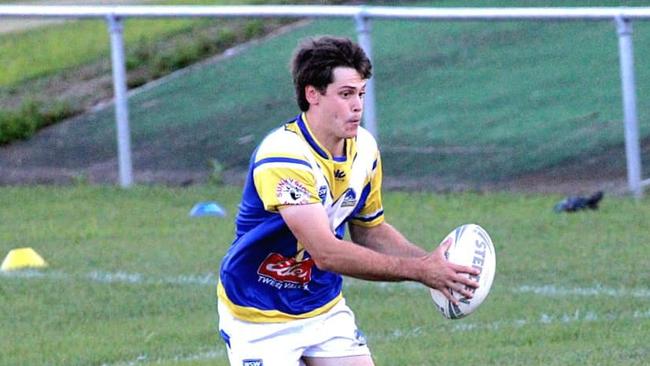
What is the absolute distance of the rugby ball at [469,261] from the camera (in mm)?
5004

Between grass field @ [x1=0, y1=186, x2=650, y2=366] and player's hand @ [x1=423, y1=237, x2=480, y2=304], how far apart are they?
2.15m

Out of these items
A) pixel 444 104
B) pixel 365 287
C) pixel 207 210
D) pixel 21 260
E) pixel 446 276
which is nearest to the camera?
pixel 446 276

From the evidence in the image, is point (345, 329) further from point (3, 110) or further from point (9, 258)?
point (3, 110)

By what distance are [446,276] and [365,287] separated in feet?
14.4

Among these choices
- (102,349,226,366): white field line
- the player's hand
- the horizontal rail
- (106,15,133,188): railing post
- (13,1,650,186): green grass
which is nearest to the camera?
the player's hand

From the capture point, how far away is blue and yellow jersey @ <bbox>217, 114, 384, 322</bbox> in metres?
5.05

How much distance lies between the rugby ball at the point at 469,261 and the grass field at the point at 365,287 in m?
1.86

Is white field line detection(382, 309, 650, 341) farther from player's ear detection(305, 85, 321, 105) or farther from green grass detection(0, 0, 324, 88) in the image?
green grass detection(0, 0, 324, 88)

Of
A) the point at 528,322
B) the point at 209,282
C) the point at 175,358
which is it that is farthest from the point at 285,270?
the point at 209,282

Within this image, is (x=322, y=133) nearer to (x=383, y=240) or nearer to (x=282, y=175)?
(x=282, y=175)

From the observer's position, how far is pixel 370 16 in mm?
13023

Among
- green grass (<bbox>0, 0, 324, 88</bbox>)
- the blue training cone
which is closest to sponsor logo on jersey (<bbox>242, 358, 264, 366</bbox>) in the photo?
the blue training cone

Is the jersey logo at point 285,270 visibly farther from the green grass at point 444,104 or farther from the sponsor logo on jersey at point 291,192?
the green grass at point 444,104

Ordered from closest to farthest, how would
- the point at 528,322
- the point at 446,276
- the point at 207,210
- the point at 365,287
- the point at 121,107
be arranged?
the point at 446,276 → the point at 528,322 → the point at 365,287 → the point at 207,210 → the point at 121,107
